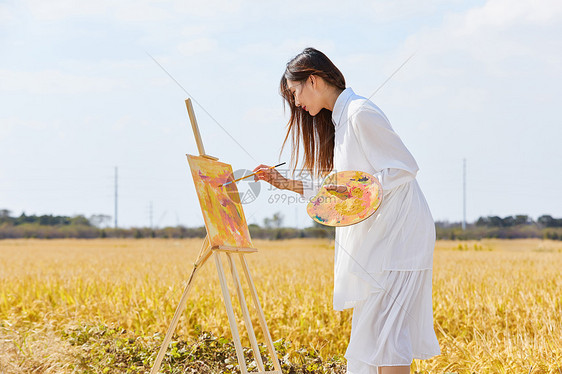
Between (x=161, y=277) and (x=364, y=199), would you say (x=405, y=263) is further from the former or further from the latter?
(x=161, y=277)

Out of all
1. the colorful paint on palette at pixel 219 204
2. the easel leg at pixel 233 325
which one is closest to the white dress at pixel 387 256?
the easel leg at pixel 233 325

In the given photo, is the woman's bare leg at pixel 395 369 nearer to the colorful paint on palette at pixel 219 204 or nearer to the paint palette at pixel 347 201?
the paint palette at pixel 347 201

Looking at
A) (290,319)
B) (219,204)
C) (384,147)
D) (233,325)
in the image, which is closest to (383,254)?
(384,147)

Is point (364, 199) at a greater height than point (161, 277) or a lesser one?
greater

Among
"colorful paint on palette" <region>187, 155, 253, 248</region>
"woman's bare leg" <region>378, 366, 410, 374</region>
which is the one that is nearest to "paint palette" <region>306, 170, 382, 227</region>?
"colorful paint on palette" <region>187, 155, 253, 248</region>

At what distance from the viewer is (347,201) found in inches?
98.4

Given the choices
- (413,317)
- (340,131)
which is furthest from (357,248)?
(340,131)

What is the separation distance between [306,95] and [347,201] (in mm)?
661

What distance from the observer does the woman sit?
2459 mm

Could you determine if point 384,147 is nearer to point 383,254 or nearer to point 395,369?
point 383,254

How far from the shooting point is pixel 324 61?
2.70m

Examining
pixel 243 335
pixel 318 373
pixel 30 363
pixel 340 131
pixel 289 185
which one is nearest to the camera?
pixel 340 131

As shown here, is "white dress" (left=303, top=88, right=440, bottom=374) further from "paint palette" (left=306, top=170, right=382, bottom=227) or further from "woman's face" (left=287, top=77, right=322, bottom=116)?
"woman's face" (left=287, top=77, right=322, bottom=116)

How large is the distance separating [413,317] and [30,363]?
3502 millimetres
